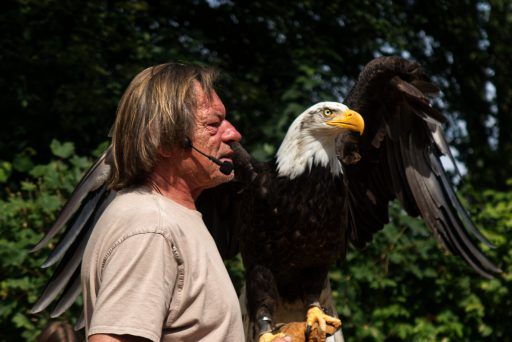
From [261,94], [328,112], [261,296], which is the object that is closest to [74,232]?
[261,296]

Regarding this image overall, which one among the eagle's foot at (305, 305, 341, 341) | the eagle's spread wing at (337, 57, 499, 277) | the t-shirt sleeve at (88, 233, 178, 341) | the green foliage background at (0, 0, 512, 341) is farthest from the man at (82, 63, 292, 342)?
the green foliage background at (0, 0, 512, 341)

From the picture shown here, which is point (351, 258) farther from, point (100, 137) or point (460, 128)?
point (460, 128)

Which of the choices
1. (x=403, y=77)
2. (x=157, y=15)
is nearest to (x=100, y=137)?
(x=157, y=15)

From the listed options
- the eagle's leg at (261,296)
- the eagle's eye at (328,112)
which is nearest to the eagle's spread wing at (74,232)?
the eagle's leg at (261,296)

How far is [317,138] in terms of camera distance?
3.53m

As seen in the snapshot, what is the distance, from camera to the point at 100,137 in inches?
268

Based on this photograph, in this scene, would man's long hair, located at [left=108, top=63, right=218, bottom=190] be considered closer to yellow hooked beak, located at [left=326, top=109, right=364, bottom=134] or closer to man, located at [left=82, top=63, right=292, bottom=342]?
man, located at [left=82, top=63, right=292, bottom=342]

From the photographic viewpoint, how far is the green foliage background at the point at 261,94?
5.39 meters

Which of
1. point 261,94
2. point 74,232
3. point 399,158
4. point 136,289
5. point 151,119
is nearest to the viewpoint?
point 136,289

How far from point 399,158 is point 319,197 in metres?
0.82

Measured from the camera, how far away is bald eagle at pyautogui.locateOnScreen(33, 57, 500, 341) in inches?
136

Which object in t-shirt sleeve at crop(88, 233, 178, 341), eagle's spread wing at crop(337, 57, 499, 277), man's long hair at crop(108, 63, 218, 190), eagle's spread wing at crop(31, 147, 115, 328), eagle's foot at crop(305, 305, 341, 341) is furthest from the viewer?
eagle's spread wing at crop(337, 57, 499, 277)

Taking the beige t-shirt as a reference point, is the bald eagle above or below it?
below

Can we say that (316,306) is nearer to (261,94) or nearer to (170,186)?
(170,186)
